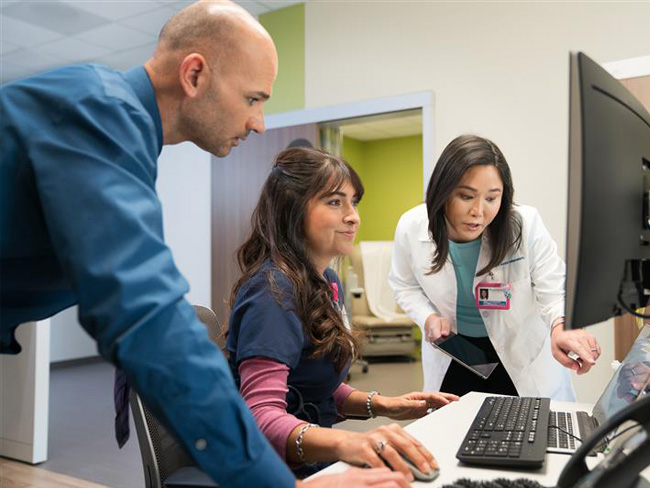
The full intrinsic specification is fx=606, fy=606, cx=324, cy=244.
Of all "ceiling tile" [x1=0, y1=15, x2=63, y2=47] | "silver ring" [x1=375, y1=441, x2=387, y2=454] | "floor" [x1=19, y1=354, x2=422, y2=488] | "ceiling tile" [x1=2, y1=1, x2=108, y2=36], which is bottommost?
"floor" [x1=19, y1=354, x2=422, y2=488]

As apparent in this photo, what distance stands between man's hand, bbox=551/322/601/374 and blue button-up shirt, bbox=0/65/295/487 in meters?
0.96

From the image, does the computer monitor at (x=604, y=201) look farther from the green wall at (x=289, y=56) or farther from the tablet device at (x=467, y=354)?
the green wall at (x=289, y=56)

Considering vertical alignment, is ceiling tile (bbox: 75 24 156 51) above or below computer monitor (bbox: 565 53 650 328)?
above

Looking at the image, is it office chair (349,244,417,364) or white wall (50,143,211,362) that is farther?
office chair (349,244,417,364)

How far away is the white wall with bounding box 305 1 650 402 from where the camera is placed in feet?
10.9

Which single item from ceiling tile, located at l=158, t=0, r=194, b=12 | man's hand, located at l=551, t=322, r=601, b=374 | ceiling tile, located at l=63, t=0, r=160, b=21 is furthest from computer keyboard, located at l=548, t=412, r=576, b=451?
ceiling tile, located at l=63, t=0, r=160, b=21

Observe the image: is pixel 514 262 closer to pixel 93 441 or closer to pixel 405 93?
pixel 405 93

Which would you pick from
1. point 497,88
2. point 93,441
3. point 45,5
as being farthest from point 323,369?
point 45,5

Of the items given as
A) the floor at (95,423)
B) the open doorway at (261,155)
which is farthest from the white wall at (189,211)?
the floor at (95,423)

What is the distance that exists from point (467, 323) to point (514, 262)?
25cm

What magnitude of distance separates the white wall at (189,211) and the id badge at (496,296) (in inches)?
137

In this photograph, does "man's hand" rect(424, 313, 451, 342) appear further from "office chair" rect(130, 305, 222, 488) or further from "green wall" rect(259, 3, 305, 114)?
"green wall" rect(259, 3, 305, 114)

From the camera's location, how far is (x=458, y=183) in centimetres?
184

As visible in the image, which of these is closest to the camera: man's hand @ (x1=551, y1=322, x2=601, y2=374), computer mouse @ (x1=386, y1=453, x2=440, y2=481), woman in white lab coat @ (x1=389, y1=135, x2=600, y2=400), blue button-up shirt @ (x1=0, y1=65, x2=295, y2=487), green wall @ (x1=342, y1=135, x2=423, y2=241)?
blue button-up shirt @ (x1=0, y1=65, x2=295, y2=487)
